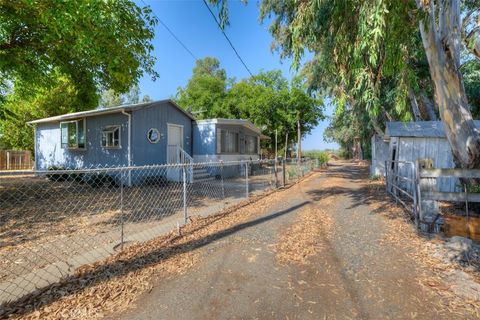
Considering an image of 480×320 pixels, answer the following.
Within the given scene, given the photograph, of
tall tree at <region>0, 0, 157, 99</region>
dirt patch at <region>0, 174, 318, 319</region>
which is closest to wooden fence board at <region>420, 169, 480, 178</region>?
dirt patch at <region>0, 174, 318, 319</region>

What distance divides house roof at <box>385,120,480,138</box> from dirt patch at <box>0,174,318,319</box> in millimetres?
8846

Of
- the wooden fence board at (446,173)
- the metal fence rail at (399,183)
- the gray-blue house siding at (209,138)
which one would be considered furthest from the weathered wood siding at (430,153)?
the gray-blue house siding at (209,138)

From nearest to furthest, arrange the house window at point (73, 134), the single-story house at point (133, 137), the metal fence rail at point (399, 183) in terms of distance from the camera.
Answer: the metal fence rail at point (399, 183) < the single-story house at point (133, 137) < the house window at point (73, 134)

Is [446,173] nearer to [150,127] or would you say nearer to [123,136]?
[150,127]

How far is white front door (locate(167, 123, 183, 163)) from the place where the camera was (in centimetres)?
1383

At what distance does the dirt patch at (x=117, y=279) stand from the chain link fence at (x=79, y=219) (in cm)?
27

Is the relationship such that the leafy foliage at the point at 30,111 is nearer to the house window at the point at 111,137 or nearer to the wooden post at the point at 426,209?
the house window at the point at 111,137

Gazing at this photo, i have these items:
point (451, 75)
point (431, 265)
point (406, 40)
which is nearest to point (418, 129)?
point (451, 75)

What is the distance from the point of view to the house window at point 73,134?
13797mm

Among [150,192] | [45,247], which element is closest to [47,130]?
[150,192]

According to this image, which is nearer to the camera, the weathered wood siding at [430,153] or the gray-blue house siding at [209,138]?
the weathered wood siding at [430,153]

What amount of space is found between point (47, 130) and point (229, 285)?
56.8 ft

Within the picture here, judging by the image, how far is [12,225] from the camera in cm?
597

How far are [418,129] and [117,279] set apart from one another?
11706mm
